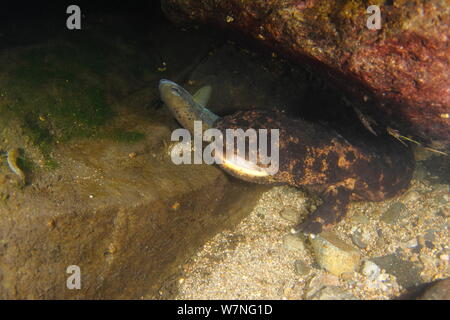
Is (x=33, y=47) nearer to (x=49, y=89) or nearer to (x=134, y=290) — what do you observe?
(x=49, y=89)

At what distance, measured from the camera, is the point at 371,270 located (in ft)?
12.3

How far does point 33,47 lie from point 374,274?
5846 mm

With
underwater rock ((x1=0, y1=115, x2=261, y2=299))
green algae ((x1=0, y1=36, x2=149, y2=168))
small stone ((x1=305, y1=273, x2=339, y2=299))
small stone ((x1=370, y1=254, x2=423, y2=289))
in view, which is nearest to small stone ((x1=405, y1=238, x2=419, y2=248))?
small stone ((x1=370, y1=254, x2=423, y2=289))

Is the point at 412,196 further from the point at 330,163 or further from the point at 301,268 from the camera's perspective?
the point at 301,268

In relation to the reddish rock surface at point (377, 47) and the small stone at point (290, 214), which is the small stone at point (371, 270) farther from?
the reddish rock surface at point (377, 47)

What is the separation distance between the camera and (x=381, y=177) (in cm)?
439

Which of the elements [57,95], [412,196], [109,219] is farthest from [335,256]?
[57,95]

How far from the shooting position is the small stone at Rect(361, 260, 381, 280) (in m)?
3.70

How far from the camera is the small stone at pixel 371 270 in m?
3.70

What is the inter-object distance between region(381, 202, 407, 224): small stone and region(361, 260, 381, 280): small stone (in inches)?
37.7

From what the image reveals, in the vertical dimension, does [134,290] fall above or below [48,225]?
below

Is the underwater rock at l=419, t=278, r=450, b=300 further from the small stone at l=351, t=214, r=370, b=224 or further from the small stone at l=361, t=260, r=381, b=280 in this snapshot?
the small stone at l=351, t=214, r=370, b=224

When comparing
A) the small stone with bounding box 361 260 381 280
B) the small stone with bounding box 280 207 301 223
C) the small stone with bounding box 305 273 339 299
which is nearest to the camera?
the small stone with bounding box 305 273 339 299
